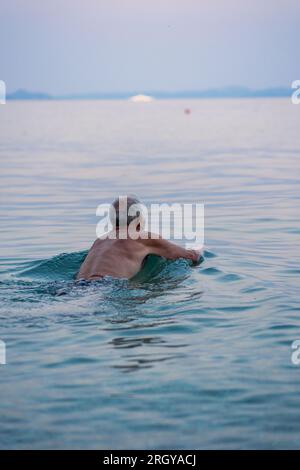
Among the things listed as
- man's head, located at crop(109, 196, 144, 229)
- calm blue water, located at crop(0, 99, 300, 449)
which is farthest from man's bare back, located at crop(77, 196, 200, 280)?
calm blue water, located at crop(0, 99, 300, 449)

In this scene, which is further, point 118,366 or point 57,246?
point 57,246

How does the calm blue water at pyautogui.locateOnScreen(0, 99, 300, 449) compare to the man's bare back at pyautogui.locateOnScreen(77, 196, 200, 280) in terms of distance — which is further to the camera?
the man's bare back at pyautogui.locateOnScreen(77, 196, 200, 280)

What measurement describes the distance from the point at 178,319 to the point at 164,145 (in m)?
29.9

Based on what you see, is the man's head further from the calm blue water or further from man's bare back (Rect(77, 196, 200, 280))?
the calm blue water

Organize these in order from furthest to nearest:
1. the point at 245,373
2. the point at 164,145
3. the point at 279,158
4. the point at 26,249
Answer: the point at 164,145 → the point at 279,158 → the point at 26,249 → the point at 245,373

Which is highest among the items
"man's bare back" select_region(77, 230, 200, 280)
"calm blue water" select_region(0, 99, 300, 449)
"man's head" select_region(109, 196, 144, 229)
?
"man's head" select_region(109, 196, 144, 229)

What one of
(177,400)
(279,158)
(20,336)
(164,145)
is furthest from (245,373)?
(164,145)

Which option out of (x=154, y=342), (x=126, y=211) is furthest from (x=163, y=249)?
(x=154, y=342)

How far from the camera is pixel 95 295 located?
29.0 feet

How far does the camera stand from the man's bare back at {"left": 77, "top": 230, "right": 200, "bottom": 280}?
955 centimetres

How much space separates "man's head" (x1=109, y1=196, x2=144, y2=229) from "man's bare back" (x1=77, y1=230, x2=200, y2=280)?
222mm

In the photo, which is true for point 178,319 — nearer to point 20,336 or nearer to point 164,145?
point 20,336

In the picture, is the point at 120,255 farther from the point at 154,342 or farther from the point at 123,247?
the point at 154,342

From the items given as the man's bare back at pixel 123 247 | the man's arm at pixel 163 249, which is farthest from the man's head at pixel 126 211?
the man's arm at pixel 163 249
